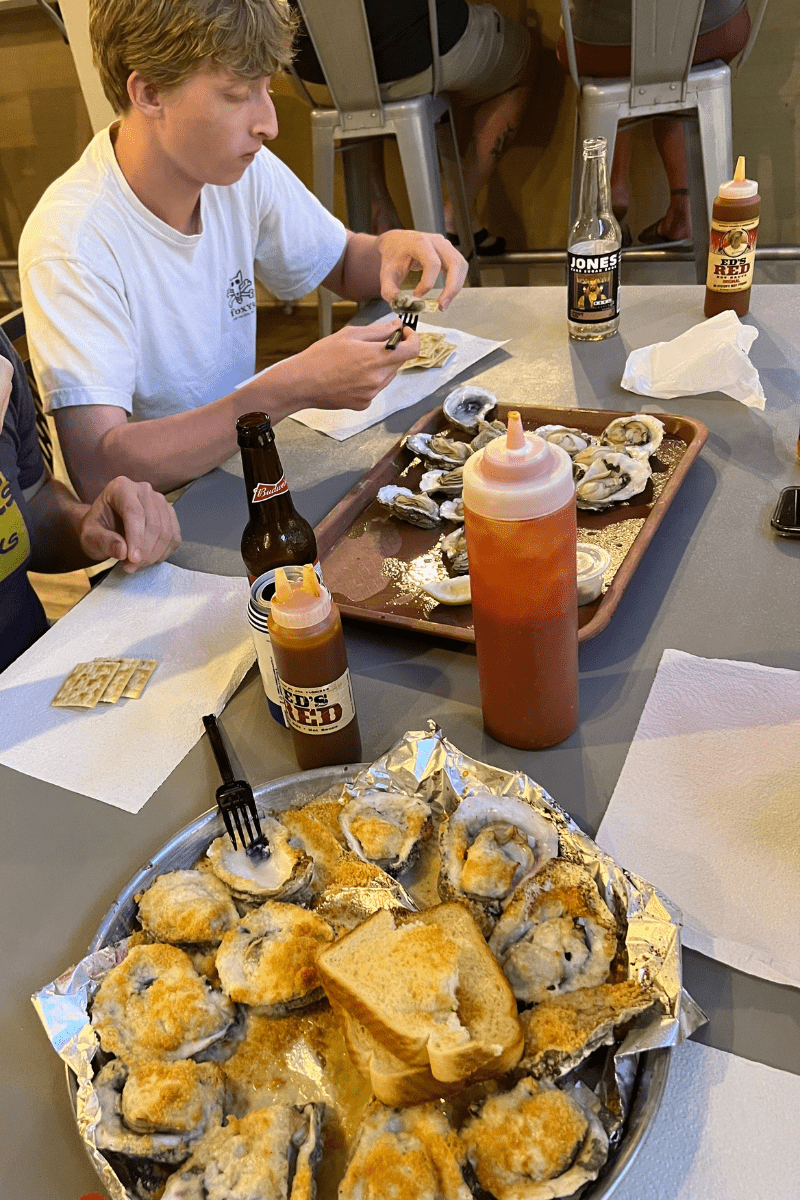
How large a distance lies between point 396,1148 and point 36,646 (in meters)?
0.80

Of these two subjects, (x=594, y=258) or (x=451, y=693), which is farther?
(x=594, y=258)

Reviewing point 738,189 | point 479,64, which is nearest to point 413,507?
point 738,189

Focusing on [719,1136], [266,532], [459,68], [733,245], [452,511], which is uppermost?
[459,68]

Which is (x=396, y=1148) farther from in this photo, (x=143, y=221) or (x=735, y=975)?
(x=143, y=221)

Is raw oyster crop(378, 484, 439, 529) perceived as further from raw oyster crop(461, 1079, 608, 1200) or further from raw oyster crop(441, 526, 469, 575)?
raw oyster crop(461, 1079, 608, 1200)

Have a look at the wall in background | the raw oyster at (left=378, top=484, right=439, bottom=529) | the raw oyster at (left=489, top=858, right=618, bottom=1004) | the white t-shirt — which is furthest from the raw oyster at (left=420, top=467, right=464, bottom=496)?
the wall in background

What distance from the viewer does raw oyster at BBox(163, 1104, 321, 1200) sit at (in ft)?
1.86

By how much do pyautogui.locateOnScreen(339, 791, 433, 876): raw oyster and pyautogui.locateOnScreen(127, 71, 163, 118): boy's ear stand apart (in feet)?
4.05

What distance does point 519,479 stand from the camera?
0.72 m

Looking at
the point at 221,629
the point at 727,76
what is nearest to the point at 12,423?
the point at 221,629

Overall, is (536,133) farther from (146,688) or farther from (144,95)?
(146,688)

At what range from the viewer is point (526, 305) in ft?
6.03

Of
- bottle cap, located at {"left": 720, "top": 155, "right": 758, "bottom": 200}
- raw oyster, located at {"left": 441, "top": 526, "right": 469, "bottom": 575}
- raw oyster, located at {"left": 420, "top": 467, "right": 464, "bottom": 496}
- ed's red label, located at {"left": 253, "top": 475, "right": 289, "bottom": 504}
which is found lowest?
raw oyster, located at {"left": 441, "top": 526, "right": 469, "bottom": 575}

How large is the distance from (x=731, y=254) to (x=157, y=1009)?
1492mm
